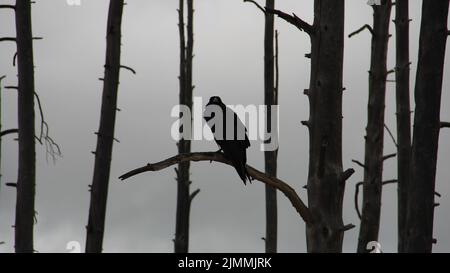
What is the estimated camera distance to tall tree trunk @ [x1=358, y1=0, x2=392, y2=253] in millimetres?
12078

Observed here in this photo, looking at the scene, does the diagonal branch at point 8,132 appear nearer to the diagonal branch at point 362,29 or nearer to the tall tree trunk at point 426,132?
the diagonal branch at point 362,29

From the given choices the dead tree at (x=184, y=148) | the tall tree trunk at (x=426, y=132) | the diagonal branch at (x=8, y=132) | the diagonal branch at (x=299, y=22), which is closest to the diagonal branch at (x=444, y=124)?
the tall tree trunk at (x=426, y=132)

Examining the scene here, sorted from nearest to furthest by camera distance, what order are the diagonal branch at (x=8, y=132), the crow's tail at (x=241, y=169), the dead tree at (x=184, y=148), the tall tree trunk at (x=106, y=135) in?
1. the crow's tail at (x=241, y=169)
2. the tall tree trunk at (x=106, y=135)
3. the diagonal branch at (x=8, y=132)
4. the dead tree at (x=184, y=148)

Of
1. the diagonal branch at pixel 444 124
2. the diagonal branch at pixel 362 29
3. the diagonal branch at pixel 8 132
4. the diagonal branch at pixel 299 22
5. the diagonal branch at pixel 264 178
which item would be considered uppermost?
the diagonal branch at pixel 362 29

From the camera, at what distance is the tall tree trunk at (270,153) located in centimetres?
1350

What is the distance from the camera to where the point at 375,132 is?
12133 mm

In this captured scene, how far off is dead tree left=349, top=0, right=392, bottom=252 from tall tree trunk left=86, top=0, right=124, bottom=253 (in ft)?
14.2

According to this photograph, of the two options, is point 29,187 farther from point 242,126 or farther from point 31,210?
point 242,126

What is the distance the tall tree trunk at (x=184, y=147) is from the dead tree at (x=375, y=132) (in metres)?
3.99

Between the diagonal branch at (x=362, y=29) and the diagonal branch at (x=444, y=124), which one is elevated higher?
the diagonal branch at (x=362, y=29)

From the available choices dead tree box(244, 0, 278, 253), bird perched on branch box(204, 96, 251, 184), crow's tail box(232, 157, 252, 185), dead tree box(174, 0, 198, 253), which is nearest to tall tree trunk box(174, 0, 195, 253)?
dead tree box(174, 0, 198, 253)

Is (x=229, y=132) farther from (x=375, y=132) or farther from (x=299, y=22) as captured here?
(x=375, y=132)

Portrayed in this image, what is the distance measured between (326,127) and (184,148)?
27.8ft
